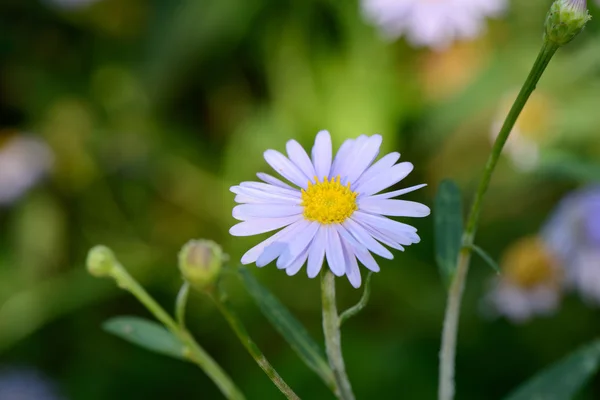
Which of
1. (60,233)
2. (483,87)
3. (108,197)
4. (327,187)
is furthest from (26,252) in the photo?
(327,187)

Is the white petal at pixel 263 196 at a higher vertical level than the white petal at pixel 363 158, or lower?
higher

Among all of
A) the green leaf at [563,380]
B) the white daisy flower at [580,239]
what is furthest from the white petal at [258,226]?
the white daisy flower at [580,239]

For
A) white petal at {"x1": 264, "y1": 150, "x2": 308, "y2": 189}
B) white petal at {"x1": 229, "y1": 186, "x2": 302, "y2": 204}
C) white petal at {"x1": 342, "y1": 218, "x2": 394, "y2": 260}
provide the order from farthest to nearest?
white petal at {"x1": 264, "y1": 150, "x2": 308, "y2": 189} < white petal at {"x1": 229, "y1": 186, "x2": 302, "y2": 204} < white petal at {"x1": 342, "y1": 218, "x2": 394, "y2": 260}

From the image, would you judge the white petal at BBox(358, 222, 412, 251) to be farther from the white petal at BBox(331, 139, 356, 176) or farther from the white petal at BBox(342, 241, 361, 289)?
the white petal at BBox(331, 139, 356, 176)

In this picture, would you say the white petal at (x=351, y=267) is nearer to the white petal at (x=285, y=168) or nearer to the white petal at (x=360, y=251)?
the white petal at (x=360, y=251)

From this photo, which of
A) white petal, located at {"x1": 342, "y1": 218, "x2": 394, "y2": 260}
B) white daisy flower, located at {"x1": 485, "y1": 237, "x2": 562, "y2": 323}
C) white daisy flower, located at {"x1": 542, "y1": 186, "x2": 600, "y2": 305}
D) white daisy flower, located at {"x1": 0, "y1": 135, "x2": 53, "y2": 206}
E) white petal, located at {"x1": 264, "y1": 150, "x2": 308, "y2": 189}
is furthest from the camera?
white daisy flower, located at {"x1": 0, "y1": 135, "x2": 53, "y2": 206}

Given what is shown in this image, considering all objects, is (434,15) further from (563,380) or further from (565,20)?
(565,20)

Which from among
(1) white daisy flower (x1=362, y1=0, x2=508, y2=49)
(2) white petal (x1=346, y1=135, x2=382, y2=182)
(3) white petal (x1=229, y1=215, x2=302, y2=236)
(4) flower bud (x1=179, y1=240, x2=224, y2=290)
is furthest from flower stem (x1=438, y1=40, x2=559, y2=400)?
(1) white daisy flower (x1=362, y1=0, x2=508, y2=49)
